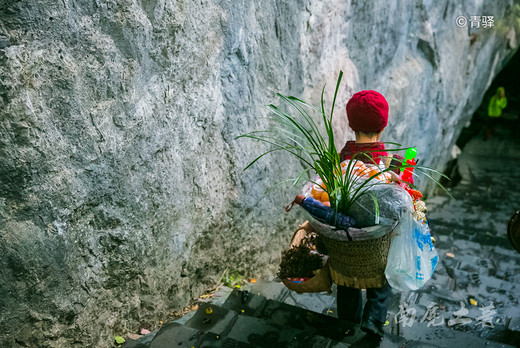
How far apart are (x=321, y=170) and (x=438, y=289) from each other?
2.36 metres

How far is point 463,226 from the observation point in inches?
260

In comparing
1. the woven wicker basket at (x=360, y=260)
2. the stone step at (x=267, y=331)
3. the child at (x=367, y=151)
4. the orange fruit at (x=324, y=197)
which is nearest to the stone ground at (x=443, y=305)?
the stone step at (x=267, y=331)

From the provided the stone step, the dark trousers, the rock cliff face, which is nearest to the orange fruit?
the dark trousers

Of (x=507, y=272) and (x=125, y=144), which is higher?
(x=125, y=144)

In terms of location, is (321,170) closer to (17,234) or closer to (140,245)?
(140,245)

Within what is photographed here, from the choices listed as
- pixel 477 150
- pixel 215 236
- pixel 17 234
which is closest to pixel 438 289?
pixel 215 236

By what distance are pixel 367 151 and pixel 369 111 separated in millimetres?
245

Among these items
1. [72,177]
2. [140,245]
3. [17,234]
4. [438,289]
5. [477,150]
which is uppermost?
[72,177]

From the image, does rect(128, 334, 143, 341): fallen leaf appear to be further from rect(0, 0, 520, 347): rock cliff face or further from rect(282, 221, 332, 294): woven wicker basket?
rect(282, 221, 332, 294): woven wicker basket

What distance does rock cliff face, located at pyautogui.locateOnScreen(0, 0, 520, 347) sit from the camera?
1875mm

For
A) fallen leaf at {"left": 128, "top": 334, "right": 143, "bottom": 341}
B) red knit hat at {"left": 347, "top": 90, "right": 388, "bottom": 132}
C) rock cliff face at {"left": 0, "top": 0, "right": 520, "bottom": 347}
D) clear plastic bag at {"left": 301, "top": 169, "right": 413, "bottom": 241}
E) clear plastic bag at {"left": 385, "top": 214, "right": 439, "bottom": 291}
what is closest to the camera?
rock cliff face at {"left": 0, "top": 0, "right": 520, "bottom": 347}

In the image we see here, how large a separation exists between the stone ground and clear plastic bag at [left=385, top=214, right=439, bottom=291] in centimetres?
37

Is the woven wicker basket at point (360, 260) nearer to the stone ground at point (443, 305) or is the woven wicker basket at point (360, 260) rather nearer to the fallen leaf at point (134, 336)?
the stone ground at point (443, 305)

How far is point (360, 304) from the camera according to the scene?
2639 millimetres
